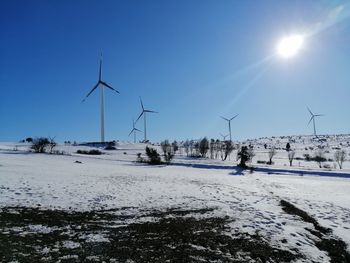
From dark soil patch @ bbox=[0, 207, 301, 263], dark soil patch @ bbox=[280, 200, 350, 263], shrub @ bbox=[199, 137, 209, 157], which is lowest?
dark soil patch @ bbox=[280, 200, 350, 263]

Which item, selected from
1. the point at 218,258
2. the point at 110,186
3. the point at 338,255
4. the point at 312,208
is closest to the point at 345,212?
the point at 312,208

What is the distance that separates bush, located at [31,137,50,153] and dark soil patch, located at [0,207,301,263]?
60.8m

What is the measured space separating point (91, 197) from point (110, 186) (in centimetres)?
593

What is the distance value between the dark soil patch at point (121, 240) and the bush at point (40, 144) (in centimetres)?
6075

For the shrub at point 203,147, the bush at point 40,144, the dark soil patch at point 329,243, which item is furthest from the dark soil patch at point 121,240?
the shrub at point 203,147

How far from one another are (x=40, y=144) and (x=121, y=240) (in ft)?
221

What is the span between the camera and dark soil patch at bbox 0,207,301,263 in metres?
11.5

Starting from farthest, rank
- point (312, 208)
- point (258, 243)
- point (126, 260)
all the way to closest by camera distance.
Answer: point (312, 208)
point (258, 243)
point (126, 260)

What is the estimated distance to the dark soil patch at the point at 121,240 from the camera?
11.5 m

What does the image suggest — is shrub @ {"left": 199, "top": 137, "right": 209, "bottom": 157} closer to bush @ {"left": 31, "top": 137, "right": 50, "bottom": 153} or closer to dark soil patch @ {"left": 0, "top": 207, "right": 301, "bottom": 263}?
bush @ {"left": 31, "top": 137, "right": 50, "bottom": 153}

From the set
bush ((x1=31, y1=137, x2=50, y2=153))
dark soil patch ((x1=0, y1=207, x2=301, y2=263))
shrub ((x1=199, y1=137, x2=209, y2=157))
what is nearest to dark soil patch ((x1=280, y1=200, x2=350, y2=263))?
dark soil patch ((x1=0, y1=207, x2=301, y2=263))

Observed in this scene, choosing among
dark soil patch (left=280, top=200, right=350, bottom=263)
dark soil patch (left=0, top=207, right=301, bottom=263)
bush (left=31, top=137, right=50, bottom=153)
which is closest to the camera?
dark soil patch (left=0, top=207, right=301, bottom=263)

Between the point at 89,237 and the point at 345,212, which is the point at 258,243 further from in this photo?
the point at 345,212

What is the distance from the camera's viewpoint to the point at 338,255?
1309 cm
